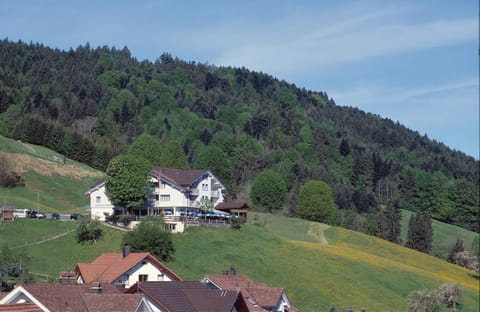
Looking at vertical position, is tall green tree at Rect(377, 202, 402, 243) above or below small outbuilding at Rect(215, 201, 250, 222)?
below

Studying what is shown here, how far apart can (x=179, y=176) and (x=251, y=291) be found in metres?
50.1

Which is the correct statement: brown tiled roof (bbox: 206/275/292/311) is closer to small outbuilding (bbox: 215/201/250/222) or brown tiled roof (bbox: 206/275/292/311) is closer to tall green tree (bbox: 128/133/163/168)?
small outbuilding (bbox: 215/201/250/222)

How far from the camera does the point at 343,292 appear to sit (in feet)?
255

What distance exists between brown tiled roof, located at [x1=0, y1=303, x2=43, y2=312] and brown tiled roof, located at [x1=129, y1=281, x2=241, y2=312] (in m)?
5.92

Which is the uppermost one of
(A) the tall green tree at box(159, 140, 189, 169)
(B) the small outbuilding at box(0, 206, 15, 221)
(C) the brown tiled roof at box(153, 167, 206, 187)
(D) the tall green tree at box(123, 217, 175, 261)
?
(A) the tall green tree at box(159, 140, 189, 169)

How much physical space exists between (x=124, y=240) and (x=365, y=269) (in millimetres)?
27081

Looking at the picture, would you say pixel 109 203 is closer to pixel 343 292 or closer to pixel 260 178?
pixel 343 292

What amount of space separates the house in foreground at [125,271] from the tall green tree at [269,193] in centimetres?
8381

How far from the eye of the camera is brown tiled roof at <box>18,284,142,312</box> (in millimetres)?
40438

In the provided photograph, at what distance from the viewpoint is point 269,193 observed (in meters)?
147

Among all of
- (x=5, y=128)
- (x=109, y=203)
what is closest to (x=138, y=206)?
(x=109, y=203)

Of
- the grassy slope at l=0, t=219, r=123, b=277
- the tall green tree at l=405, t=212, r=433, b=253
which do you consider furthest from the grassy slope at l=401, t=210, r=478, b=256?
the grassy slope at l=0, t=219, r=123, b=277

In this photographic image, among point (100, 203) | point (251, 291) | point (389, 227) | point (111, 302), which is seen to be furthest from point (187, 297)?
point (389, 227)

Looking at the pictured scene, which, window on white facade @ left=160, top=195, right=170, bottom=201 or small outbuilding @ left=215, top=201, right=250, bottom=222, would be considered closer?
window on white facade @ left=160, top=195, right=170, bottom=201
